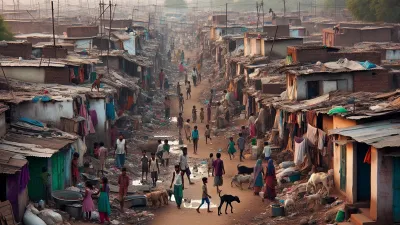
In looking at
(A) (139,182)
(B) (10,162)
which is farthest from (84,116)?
(B) (10,162)

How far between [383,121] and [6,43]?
18.0 m

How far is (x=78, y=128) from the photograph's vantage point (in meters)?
21.2

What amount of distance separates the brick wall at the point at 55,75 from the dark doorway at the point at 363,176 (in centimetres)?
1220

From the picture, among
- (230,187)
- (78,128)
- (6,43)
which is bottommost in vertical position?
(230,187)

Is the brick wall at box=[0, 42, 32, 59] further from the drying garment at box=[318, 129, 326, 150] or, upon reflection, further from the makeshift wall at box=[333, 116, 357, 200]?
the makeshift wall at box=[333, 116, 357, 200]

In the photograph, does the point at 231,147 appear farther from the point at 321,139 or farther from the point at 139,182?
the point at 321,139

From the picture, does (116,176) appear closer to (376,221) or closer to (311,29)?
(376,221)

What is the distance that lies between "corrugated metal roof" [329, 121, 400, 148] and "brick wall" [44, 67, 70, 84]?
1167 cm

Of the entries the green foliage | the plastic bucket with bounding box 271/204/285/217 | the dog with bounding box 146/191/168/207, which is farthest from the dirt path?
the green foliage

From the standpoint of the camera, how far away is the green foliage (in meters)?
57.2

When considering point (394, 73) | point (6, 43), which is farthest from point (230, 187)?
point (6, 43)

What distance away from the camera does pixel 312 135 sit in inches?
804

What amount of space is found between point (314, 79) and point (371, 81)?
1.83 m

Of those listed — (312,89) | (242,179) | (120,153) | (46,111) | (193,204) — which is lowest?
(193,204)
